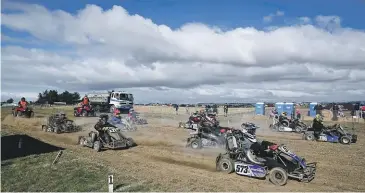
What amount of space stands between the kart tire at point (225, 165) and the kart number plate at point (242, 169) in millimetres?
308

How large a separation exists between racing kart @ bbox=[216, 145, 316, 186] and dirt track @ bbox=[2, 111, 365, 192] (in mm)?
242

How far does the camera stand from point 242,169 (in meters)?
12.9

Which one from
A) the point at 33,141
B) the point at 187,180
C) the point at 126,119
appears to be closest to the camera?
the point at 187,180

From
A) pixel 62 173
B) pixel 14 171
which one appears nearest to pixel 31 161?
pixel 14 171

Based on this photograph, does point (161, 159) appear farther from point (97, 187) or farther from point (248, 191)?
point (248, 191)

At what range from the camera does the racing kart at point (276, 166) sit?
11.9 meters

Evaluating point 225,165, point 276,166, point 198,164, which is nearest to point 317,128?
point 198,164

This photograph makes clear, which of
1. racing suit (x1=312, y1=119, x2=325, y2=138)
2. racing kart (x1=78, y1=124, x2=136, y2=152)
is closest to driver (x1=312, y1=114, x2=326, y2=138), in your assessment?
racing suit (x1=312, y1=119, x2=325, y2=138)

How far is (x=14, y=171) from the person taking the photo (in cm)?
1448

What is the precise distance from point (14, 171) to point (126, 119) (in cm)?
1238

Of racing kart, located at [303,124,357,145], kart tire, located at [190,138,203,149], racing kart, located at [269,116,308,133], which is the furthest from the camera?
racing kart, located at [269,116,308,133]

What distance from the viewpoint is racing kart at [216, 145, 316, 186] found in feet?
39.1

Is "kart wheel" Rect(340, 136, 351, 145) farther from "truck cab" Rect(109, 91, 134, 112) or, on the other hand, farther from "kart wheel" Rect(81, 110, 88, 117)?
"truck cab" Rect(109, 91, 134, 112)

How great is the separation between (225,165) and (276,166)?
2078 millimetres
